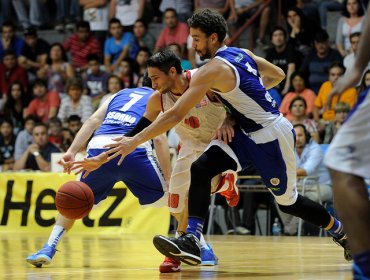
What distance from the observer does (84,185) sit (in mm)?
7207

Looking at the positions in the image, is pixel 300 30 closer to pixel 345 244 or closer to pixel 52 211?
pixel 52 211

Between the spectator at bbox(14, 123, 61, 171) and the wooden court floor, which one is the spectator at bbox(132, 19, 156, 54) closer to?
the spectator at bbox(14, 123, 61, 171)

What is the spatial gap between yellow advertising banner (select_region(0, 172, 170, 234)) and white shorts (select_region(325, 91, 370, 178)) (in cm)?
900

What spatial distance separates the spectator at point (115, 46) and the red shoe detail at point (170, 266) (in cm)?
1076

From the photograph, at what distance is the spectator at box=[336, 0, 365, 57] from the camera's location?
1460cm

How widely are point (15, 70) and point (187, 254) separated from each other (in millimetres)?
12652

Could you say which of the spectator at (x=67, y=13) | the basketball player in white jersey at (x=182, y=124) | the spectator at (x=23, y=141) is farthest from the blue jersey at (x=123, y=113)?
the spectator at (x=67, y=13)

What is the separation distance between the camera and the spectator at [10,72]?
1803cm

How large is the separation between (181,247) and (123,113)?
7.65ft

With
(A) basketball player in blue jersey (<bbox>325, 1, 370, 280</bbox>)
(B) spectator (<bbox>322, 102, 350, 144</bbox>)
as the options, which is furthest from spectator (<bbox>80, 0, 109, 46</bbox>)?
(A) basketball player in blue jersey (<bbox>325, 1, 370, 280</bbox>)

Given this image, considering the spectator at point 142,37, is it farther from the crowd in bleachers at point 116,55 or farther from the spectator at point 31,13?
the spectator at point 31,13

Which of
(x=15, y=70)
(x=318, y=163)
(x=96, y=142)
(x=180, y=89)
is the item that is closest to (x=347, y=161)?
(x=180, y=89)

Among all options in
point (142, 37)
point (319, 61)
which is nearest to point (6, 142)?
point (142, 37)

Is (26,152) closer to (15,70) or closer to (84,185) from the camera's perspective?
(15,70)
